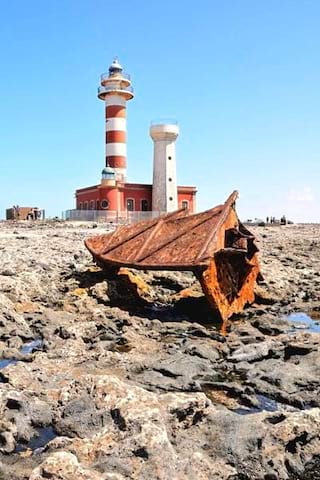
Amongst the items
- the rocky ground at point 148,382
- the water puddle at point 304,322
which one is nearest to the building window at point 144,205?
the rocky ground at point 148,382

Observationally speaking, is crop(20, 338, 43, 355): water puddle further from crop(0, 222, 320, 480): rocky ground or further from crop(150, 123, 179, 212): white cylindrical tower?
crop(150, 123, 179, 212): white cylindrical tower

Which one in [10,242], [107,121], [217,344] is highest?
[107,121]

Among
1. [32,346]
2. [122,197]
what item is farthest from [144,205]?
[32,346]

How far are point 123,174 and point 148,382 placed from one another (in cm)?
3357

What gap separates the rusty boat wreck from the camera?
406 inches

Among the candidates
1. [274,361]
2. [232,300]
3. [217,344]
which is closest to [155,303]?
[232,300]

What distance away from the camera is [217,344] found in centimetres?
858

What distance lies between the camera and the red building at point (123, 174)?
1470 inches

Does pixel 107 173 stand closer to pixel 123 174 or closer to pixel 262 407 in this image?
pixel 123 174

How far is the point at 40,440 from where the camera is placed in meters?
4.70

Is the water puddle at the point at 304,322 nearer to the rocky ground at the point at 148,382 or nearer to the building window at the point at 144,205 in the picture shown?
the rocky ground at the point at 148,382

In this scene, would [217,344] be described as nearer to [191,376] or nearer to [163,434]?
[191,376]

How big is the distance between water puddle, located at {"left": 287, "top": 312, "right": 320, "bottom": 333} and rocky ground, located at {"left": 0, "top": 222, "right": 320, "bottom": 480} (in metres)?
0.07

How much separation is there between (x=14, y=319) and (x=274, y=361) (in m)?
4.17
